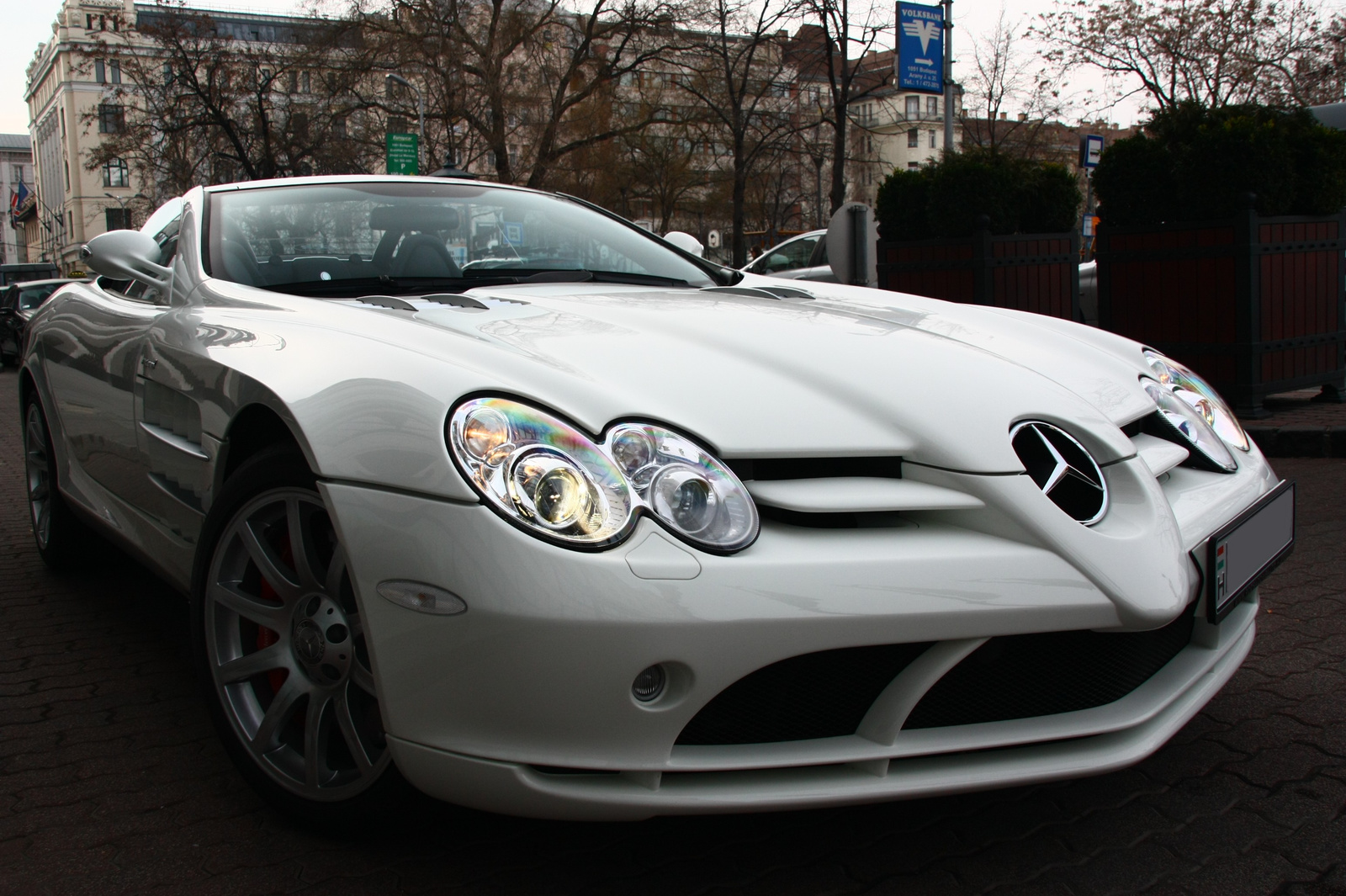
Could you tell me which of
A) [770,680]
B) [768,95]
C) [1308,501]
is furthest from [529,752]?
[768,95]

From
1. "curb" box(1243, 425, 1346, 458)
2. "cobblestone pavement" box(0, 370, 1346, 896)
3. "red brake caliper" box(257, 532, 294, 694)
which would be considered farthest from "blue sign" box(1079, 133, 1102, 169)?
"red brake caliper" box(257, 532, 294, 694)

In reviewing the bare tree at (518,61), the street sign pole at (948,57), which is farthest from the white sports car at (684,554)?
the bare tree at (518,61)

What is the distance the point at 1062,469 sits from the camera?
79.4 inches

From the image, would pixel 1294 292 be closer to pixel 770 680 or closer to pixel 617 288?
pixel 617 288

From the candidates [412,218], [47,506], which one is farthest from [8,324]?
[412,218]

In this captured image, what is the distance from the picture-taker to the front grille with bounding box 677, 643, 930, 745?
1.78 metres

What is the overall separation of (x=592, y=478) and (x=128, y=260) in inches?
80.1

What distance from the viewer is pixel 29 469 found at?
4539 millimetres

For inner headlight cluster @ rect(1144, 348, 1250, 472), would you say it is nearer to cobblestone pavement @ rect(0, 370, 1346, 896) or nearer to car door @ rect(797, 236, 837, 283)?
cobblestone pavement @ rect(0, 370, 1346, 896)

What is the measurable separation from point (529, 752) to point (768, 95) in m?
31.2

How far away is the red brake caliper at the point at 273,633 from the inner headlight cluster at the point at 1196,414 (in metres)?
1.86

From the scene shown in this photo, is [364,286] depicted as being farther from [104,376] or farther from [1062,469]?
[1062,469]

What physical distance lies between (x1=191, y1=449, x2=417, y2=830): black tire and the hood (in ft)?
1.32

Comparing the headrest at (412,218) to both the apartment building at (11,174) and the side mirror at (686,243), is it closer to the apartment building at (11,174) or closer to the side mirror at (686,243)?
the side mirror at (686,243)
